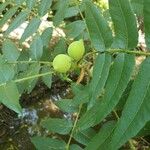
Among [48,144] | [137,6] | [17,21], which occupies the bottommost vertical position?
[48,144]

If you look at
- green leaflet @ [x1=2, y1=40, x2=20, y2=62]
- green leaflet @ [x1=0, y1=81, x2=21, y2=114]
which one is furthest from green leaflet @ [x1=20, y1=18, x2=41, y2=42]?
green leaflet @ [x1=0, y1=81, x2=21, y2=114]

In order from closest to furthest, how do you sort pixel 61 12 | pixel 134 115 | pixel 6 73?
pixel 134 115
pixel 6 73
pixel 61 12

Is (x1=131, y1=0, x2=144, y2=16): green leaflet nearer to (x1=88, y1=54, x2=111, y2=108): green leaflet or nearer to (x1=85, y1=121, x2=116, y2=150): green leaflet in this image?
(x1=88, y1=54, x2=111, y2=108): green leaflet

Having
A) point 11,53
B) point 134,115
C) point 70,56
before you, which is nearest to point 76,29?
point 11,53

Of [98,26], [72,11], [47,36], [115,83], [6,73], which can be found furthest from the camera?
[72,11]

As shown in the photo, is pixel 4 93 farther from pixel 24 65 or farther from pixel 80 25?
pixel 80 25

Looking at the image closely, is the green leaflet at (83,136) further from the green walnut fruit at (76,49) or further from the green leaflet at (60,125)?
the green walnut fruit at (76,49)

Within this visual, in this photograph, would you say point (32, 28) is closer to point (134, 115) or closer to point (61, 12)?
point (61, 12)

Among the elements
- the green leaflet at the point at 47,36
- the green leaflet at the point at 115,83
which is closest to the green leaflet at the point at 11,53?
the green leaflet at the point at 47,36
